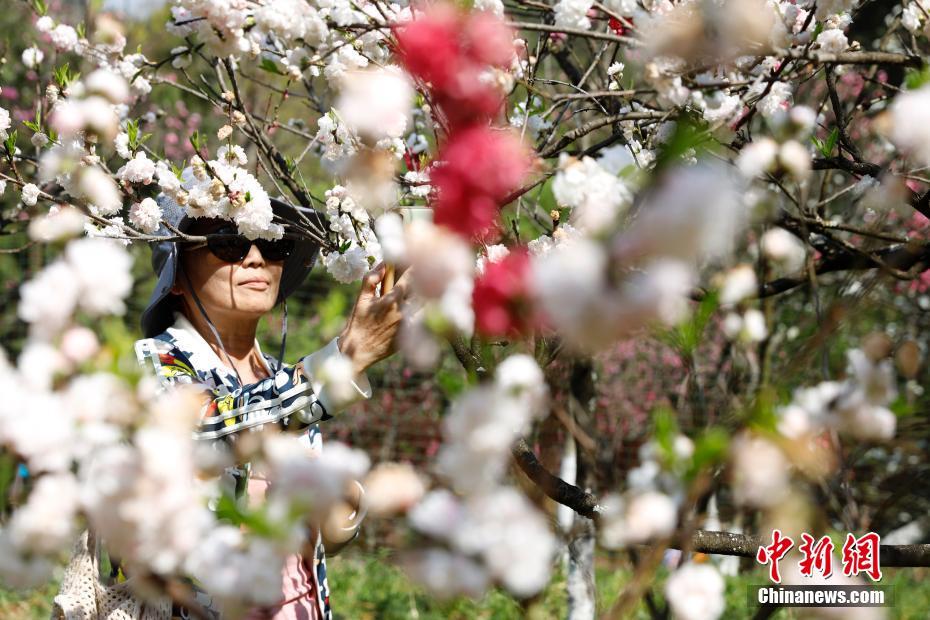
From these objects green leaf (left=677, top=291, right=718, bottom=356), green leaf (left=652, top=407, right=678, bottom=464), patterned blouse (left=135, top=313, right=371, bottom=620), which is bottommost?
green leaf (left=652, top=407, right=678, bottom=464)

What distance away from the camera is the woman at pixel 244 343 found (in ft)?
5.57

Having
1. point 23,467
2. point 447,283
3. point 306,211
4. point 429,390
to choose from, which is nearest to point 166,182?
point 306,211

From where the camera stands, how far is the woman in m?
1.70

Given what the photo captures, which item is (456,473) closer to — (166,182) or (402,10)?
(402,10)

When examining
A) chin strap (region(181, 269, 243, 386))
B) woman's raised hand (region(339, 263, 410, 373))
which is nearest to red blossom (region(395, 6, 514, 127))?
woman's raised hand (region(339, 263, 410, 373))

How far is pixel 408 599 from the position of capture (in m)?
4.83

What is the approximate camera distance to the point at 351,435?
21.9ft

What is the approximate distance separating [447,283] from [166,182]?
4.65ft

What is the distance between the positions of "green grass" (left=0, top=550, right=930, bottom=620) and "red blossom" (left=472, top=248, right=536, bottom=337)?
3765 mm

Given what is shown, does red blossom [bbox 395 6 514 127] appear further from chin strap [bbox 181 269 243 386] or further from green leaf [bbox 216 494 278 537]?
chin strap [bbox 181 269 243 386]

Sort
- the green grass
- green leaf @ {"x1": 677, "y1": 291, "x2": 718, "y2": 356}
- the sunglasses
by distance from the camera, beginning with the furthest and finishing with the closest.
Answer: the green grass < the sunglasses < green leaf @ {"x1": 677, "y1": 291, "x2": 718, "y2": 356}

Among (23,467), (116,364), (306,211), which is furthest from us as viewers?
(306,211)

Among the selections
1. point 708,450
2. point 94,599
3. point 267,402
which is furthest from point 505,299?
point 94,599

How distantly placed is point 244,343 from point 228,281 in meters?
0.20
